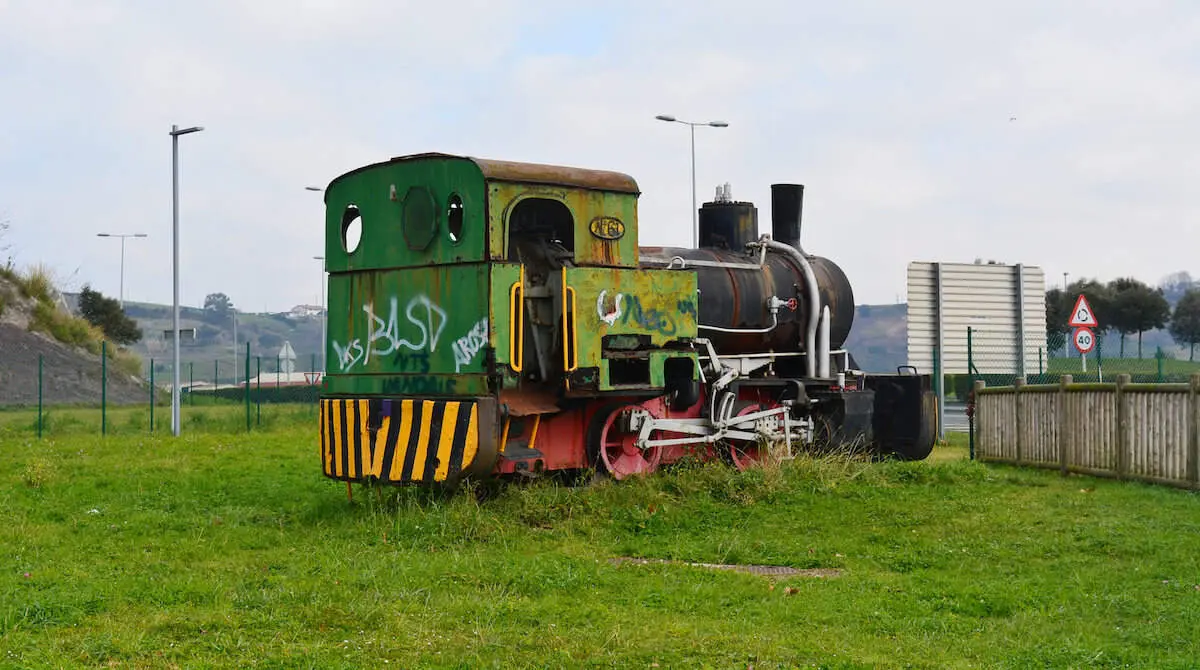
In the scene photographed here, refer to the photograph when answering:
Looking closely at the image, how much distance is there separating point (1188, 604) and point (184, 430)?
916 inches

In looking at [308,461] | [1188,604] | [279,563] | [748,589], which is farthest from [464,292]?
[308,461]

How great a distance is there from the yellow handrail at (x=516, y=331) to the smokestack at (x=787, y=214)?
597cm

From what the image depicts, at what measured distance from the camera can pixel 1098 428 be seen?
54.1 feet

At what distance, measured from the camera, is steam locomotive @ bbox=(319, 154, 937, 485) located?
12.3 m

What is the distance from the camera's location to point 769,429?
616 inches

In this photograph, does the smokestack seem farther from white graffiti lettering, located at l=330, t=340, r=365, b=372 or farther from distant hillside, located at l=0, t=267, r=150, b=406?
distant hillside, located at l=0, t=267, r=150, b=406

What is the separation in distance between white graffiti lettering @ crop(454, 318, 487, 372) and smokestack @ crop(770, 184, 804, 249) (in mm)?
6252

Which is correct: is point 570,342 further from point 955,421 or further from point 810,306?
point 955,421

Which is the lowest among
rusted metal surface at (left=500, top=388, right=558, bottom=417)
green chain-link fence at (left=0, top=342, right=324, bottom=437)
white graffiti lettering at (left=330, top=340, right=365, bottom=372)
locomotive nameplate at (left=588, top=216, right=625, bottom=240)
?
green chain-link fence at (left=0, top=342, right=324, bottom=437)

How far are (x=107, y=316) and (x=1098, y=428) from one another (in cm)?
5252

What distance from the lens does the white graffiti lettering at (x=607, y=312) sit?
13062 mm

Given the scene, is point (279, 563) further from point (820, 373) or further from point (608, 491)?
point (820, 373)

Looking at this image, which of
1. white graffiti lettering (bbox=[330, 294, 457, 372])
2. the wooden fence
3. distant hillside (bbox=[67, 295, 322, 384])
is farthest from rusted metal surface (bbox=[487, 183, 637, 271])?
distant hillside (bbox=[67, 295, 322, 384])

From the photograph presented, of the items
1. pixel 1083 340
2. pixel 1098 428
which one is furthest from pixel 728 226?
pixel 1083 340
